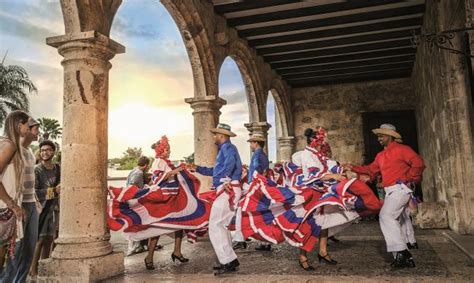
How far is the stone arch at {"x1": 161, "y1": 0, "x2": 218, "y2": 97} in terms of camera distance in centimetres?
616

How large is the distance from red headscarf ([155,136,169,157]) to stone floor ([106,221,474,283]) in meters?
1.21

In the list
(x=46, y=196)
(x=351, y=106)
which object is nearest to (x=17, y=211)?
(x=46, y=196)

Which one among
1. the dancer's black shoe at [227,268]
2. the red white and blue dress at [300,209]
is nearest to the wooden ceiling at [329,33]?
the red white and blue dress at [300,209]

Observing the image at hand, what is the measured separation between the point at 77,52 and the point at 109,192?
4.82 feet

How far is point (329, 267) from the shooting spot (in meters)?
3.73

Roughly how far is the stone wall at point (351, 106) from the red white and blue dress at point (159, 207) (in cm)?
802

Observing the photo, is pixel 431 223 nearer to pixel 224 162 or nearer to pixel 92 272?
pixel 224 162

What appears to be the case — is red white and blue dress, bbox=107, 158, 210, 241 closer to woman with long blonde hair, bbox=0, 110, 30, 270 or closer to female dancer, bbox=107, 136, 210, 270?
female dancer, bbox=107, 136, 210, 270

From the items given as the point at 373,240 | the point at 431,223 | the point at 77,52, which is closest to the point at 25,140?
the point at 77,52

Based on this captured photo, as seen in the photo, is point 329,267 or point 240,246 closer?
point 329,267

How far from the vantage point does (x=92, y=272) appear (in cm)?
342

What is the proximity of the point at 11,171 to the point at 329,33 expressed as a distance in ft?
22.6

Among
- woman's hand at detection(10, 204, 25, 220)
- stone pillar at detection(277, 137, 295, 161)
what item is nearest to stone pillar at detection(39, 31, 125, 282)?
woman's hand at detection(10, 204, 25, 220)

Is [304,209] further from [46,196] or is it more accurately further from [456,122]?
[456,122]
